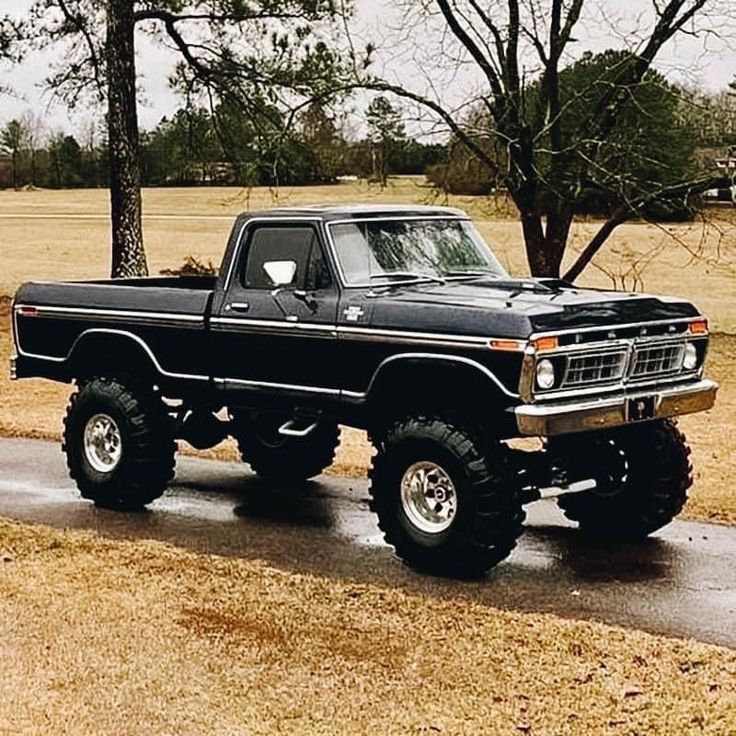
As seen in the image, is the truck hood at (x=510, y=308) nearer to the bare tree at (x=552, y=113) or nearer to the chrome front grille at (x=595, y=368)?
→ the chrome front grille at (x=595, y=368)

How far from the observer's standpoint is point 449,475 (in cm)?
799

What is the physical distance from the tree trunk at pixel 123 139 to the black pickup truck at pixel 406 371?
45.4 ft

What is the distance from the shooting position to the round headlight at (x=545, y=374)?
760 cm

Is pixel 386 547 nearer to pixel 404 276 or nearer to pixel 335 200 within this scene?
pixel 404 276

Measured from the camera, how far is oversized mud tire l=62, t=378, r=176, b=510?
32.1ft

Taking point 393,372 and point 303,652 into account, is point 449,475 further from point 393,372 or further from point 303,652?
point 303,652

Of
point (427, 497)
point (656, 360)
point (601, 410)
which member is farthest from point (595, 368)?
point (427, 497)

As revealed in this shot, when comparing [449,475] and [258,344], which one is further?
[258,344]

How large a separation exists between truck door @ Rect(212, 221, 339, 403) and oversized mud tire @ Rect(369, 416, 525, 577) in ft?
2.26

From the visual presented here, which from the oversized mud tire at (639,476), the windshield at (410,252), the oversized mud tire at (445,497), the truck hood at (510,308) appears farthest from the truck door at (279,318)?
the oversized mud tire at (639,476)

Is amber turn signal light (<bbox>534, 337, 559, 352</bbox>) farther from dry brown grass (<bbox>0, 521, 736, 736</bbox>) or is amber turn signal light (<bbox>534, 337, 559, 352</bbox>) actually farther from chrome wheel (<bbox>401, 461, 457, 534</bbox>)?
dry brown grass (<bbox>0, 521, 736, 736</bbox>)

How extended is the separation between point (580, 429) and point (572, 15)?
50.8 ft

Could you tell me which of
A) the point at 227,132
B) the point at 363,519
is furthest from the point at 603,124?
the point at 363,519

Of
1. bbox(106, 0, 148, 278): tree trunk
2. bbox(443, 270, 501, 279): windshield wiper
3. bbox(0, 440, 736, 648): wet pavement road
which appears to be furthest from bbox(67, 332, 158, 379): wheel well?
bbox(106, 0, 148, 278): tree trunk
